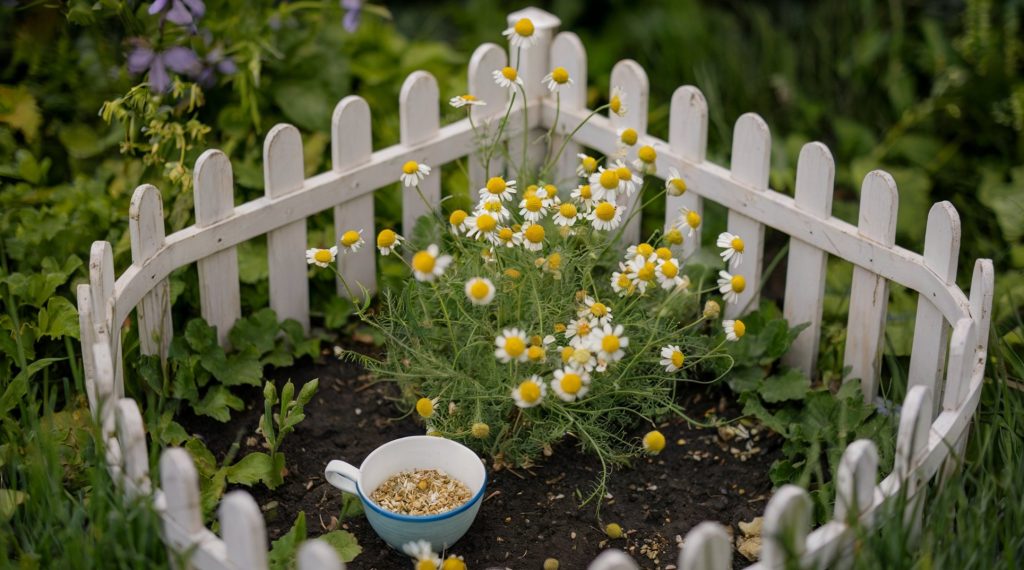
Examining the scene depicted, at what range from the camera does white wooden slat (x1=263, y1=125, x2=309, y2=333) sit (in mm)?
2898

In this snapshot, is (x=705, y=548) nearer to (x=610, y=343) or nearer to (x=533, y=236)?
(x=610, y=343)

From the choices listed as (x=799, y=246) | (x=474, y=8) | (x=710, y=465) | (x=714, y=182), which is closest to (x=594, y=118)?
(x=714, y=182)

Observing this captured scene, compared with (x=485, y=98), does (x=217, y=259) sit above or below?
below

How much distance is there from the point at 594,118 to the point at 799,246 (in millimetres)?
721

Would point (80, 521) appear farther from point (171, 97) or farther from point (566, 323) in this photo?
point (171, 97)

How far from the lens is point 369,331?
10.6 ft

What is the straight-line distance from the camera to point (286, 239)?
3.04 metres

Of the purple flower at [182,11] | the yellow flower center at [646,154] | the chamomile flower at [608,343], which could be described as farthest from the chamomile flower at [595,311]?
the purple flower at [182,11]

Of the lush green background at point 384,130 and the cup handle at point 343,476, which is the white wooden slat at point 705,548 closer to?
the lush green background at point 384,130

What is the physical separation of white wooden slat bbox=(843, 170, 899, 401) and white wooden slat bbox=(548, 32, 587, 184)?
0.82 metres

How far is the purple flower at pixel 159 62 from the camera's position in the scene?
10.2 feet

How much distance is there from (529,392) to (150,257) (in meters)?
0.96

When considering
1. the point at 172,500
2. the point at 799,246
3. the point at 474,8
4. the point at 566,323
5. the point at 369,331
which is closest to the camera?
the point at 172,500

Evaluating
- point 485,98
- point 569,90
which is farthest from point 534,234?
point 569,90
